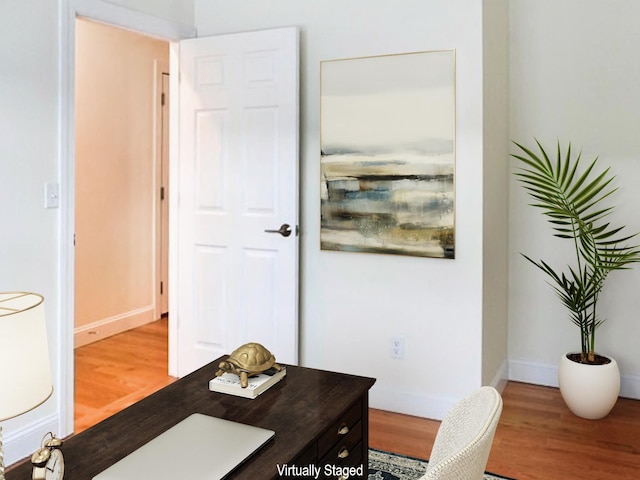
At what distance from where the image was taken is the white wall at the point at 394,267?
2.97 m

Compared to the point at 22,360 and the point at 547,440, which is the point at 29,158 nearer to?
the point at 22,360

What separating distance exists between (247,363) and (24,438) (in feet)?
4.98

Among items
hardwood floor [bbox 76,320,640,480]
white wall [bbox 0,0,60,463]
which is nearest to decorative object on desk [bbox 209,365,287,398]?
hardwood floor [bbox 76,320,640,480]

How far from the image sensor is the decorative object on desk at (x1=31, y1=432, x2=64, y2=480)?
1.12 m

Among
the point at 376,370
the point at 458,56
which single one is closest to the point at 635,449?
the point at 376,370

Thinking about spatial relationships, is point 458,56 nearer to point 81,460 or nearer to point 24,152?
point 24,152

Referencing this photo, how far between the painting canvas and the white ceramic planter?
3.04 feet

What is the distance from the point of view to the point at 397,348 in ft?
10.5

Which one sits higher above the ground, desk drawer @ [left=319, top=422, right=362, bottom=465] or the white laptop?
the white laptop

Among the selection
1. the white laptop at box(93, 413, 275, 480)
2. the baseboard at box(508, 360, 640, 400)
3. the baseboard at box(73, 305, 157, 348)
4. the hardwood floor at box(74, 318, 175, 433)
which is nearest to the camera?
the white laptop at box(93, 413, 275, 480)

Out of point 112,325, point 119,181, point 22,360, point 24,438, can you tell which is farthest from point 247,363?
point 119,181

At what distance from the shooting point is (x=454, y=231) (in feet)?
9.95

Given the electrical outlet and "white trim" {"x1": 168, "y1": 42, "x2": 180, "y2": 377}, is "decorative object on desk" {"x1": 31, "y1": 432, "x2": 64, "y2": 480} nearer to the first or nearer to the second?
the electrical outlet

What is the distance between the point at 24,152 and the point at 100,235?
219cm
